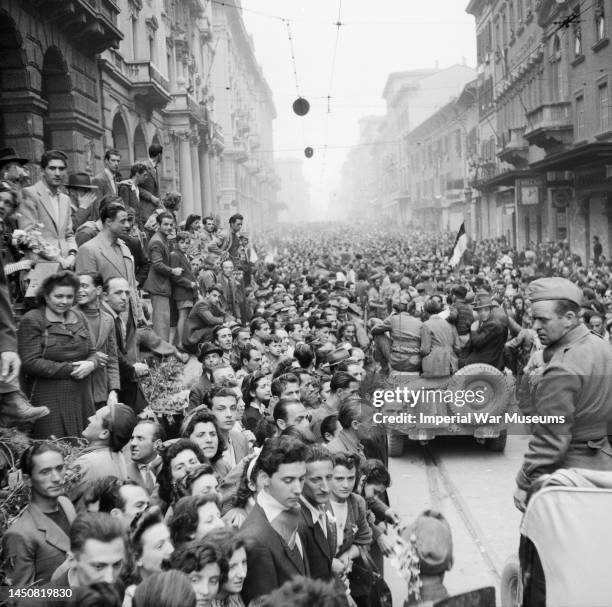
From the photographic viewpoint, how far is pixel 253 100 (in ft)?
253

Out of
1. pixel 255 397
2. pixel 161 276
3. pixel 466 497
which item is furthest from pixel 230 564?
→ pixel 161 276

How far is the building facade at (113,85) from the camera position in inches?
564

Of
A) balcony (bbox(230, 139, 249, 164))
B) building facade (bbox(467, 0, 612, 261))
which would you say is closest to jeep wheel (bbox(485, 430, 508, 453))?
building facade (bbox(467, 0, 612, 261))

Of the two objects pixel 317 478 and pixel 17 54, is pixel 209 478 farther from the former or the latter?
pixel 17 54

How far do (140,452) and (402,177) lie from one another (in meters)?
91.5

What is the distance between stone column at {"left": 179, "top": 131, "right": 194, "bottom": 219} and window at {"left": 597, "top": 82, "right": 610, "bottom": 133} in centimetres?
1576

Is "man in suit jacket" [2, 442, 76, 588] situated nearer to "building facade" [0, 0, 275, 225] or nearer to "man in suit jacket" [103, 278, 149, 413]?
"man in suit jacket" [103, 278, 149, 413]

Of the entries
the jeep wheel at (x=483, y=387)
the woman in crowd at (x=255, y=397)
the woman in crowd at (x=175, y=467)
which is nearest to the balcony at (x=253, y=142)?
the jeep wheel at (x=483, y=387)

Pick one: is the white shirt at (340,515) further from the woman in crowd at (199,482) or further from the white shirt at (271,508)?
the woman in crowd at (199,482)

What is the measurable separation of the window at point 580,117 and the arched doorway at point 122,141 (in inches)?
629

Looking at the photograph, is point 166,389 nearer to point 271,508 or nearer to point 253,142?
point 271,508

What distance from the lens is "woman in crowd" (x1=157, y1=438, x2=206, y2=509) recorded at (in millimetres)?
4512

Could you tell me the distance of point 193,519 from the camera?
154 inches

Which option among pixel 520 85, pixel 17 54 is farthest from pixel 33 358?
pixel 520 85
